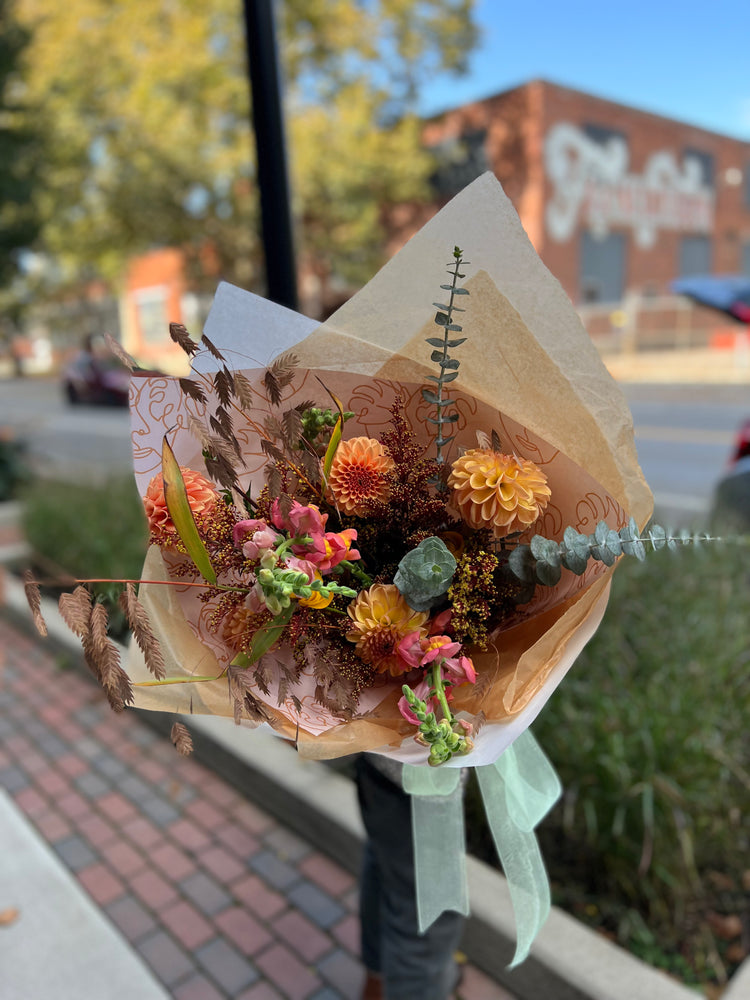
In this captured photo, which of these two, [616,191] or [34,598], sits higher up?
[616,191]

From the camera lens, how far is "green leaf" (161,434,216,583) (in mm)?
1056

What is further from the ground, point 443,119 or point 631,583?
point 443,119

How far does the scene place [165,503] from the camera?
114 cm

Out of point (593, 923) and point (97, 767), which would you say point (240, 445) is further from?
point (97, 767)

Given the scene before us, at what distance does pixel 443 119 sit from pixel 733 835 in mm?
23998

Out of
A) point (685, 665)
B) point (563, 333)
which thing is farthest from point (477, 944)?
point (563, 333)

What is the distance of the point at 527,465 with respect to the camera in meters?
1.09

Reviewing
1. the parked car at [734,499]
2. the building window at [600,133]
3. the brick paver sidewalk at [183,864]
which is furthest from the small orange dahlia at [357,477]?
the building window at [600,133]

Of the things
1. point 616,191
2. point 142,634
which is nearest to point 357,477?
point 142,634

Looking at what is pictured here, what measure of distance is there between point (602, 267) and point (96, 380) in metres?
17.5

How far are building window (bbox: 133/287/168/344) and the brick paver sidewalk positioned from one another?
102ft

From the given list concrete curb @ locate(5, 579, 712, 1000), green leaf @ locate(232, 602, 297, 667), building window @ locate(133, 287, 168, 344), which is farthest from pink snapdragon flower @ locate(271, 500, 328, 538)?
building window @ locate(133, 287, 168, 344)

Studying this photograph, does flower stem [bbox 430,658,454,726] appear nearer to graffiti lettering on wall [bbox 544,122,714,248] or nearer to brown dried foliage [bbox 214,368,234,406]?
brown dried foliage [bbox 214,368,234,406]

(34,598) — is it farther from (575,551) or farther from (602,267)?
(602,267)
